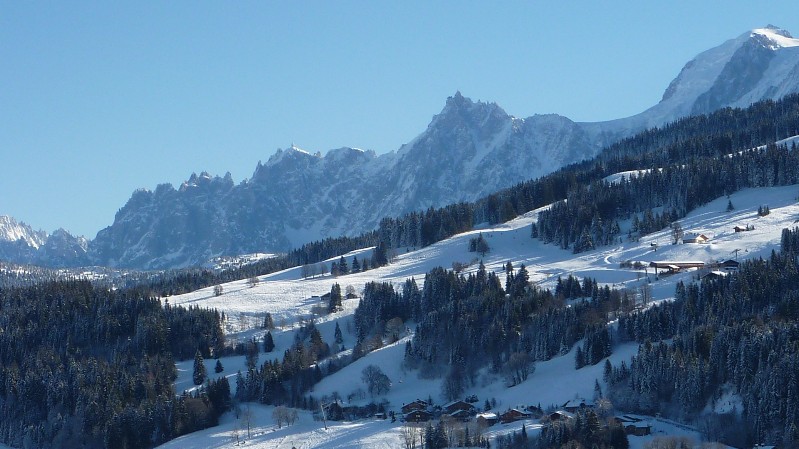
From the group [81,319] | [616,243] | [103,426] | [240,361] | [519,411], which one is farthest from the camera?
[616,243]

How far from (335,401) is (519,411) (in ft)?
93.3

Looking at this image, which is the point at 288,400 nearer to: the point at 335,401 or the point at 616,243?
the point at 335,401

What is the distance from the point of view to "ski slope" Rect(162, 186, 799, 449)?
11650cm

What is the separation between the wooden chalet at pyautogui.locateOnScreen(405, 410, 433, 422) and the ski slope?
106 inches

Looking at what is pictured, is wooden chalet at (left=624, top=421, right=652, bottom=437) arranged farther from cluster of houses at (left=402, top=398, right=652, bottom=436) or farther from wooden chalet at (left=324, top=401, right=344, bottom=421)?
wooden chalet at (left=324, top=401, right=344, bottom=421)

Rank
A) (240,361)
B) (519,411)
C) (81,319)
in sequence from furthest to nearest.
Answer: (81,319)
(240,361)
(519,411)

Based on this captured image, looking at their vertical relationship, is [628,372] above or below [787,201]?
below

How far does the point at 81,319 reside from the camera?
171750 millimetres

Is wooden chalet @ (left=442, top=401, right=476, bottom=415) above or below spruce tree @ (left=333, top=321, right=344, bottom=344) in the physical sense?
below

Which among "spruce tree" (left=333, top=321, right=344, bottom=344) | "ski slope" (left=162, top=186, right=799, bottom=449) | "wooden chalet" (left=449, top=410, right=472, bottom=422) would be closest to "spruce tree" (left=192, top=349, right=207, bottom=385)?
"ski slope" (left=162, top=186, right=799, bottom=449)

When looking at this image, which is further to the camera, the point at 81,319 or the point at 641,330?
the point at 81,319

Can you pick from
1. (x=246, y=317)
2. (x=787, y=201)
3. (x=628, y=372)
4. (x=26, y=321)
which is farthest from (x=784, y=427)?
(x=26, y=321)

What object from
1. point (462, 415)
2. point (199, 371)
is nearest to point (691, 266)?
point (462, 415)

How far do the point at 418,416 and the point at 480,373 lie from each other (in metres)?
17.7
